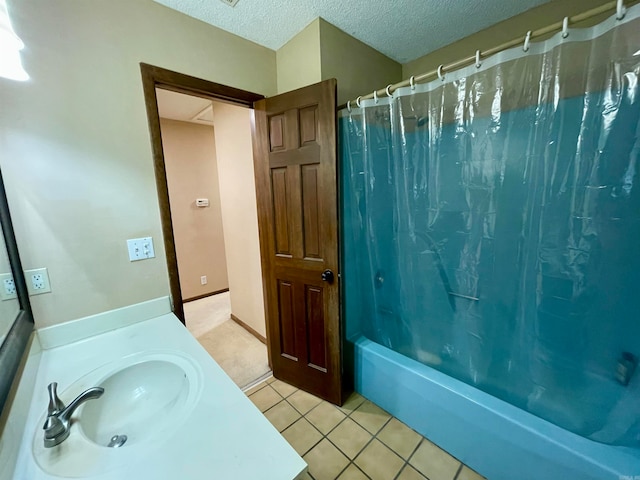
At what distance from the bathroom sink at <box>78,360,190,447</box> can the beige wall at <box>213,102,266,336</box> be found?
52.7 inches

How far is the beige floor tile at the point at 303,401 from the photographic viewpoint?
171 centimetres

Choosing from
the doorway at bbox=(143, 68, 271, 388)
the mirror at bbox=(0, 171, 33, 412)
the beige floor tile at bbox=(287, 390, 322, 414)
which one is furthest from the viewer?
the doorway at bbox=(143, 68, 271, 388)

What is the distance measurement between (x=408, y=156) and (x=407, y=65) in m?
1.28

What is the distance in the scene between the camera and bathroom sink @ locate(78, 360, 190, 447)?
84 centimetres

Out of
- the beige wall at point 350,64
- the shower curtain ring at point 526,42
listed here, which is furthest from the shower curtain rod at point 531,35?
the beige wall at point 350,64

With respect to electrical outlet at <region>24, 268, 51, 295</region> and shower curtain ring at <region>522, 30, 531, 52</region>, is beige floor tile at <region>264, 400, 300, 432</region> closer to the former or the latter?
electrical outlet at <region>24, 268, 51, 295</region>

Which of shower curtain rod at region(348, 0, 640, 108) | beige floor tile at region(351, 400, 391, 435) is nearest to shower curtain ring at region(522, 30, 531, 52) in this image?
shower curtain rod at region(348, 0, 640, 108)

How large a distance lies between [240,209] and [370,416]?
2.02m

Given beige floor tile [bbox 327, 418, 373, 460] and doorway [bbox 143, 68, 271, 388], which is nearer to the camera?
beige floor tile [bbox 327, 418, 373, 460]

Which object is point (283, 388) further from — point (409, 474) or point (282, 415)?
point (409, 474)

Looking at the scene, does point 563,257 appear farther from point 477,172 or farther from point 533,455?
point 533,455

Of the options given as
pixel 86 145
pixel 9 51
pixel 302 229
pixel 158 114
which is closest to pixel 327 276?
pixel 302 229

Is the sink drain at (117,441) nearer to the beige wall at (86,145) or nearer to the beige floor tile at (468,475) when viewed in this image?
the beige wall at (86,145)

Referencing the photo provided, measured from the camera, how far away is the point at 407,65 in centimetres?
216
